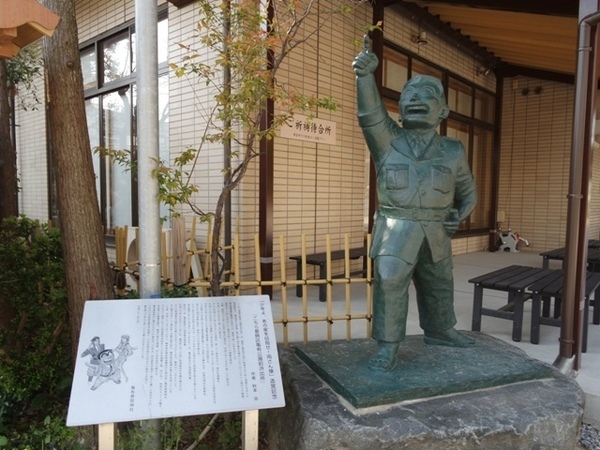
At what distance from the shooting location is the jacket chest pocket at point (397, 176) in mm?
2521

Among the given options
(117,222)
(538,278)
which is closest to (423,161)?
(538,278)

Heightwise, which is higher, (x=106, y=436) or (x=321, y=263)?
(x=321, y=263)

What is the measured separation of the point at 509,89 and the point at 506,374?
10.1m

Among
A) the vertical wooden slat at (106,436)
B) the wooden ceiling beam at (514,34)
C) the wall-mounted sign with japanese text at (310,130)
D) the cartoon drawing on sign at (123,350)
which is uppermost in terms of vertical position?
the wooden ceiling beam at (514,34)

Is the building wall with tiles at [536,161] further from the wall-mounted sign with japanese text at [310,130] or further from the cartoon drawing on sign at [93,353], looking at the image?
the cartoon drawing on sign at [93,353]

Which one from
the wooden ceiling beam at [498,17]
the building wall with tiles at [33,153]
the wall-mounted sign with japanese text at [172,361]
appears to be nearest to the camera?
the wall-mounted sign with japanese text at [172,361]

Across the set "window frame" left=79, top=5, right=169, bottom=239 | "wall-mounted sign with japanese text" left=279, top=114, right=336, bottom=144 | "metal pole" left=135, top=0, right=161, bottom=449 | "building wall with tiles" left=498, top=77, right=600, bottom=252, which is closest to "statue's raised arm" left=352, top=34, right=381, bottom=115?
"metal pole" left=135, top=0, right=161, bottom=449

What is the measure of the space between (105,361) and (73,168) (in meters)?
1.39

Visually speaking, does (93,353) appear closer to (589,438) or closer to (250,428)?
(250,428)

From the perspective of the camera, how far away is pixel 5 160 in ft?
12.5

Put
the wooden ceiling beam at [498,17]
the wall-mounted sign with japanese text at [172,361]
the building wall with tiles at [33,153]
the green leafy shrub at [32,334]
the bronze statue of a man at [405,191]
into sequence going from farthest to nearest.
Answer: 1. the building wall with tiles at [33,153]
2. the wooden ceiling beam at [498,17]
3. the green leafy shrub at [32,334]
4. the bronze statue of a man at [405,191]
5. the wall-mounted sign with japanese text at [172,361]

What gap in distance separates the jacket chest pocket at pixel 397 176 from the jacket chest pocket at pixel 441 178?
0.16 metres

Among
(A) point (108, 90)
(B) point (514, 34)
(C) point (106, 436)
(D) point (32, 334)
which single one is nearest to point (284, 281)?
(C) point (106, 436)

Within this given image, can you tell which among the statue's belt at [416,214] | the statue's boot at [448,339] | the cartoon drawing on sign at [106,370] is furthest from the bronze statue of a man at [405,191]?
the cartoon drawing on sign at [106,370]
